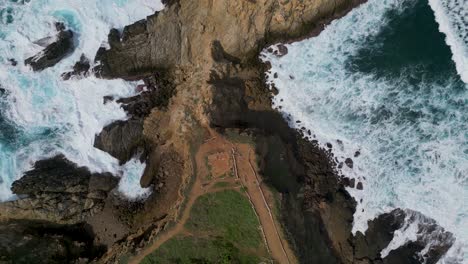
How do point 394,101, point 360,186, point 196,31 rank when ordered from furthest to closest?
point 394,101 → point 360,186 → point 196,31

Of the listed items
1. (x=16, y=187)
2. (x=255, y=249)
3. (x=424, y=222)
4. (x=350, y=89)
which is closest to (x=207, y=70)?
(x=350, y=89)

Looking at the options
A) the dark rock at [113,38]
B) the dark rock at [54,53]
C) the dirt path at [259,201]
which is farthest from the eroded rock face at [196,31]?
the dirt path at [259,201]

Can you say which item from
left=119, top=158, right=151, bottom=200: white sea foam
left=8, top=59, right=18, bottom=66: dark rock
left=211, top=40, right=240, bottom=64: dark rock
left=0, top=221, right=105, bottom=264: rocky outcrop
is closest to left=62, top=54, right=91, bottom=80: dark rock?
left=8, top=59, right=18, bottom=66: dark rock

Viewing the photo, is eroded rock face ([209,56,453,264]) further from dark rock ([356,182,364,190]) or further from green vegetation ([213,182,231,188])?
green vegetation ([213,182,231,188])

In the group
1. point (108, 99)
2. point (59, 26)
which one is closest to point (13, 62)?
point (59, 26)

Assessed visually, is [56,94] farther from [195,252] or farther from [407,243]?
[407,243]

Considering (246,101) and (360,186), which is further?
(360,186)
